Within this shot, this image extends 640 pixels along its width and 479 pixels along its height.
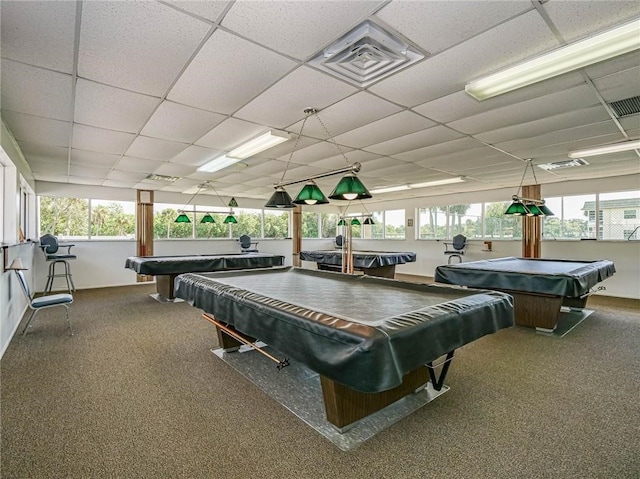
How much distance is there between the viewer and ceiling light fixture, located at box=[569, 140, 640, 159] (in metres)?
4.36

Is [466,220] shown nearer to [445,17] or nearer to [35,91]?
[445,17]

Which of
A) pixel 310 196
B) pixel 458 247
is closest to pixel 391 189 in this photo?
pixel 458 247

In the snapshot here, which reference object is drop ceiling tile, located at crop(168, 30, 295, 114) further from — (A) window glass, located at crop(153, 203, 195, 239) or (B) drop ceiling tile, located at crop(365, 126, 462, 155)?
(A) window glass, located at crop(153, 203, 195, 239)

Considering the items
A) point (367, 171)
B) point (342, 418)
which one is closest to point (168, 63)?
point (342, 418)

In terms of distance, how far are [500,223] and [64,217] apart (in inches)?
434

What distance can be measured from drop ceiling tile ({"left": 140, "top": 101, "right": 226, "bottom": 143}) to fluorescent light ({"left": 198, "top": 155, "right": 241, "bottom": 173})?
3.17 ft

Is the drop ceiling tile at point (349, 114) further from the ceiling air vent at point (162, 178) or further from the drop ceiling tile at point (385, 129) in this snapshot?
the ceiling air vent at point (162, 178)

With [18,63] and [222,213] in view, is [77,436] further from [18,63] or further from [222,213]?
[222,213]

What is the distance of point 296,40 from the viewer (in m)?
2.11

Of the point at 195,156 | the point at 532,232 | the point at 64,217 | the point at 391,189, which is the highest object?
the point at 195,156

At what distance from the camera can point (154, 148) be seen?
15.4 feet

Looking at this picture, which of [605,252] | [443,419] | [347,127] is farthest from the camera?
[605,252]

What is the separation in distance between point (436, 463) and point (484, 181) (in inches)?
277

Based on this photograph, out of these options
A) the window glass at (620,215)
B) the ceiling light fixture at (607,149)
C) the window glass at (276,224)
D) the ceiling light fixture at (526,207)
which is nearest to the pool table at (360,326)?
the ceiling light fixture at (526,207)
